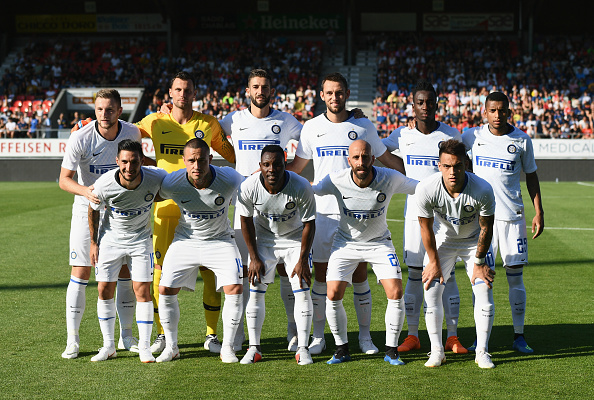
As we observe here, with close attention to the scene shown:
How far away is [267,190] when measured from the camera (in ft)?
18.4

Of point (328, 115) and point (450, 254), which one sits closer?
point (450, 254)

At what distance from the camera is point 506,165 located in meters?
6.05

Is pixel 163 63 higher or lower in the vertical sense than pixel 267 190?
higher

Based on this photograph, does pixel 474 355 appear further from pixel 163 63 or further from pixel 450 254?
pixel 163 63

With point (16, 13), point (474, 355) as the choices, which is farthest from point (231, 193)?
point (16, 13)

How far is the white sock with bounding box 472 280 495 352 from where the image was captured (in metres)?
5.50

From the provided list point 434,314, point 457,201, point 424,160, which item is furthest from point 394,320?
point 424,160

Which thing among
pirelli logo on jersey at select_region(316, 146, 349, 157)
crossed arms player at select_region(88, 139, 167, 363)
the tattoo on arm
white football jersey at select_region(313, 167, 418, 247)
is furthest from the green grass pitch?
pirelli logo on jersey at select_region(316, 146, 349, 157)

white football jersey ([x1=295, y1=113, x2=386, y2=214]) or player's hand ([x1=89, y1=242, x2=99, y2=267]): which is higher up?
white football jersey ([x1=295, y1=113, x2=386, y2=214])

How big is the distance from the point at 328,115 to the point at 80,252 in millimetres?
2542

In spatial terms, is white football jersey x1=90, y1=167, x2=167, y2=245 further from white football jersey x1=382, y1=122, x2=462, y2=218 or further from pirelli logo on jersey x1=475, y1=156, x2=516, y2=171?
pirelli logo on jersey x1=475, y1=156, x2=516, y2=171

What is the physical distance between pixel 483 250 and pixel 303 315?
157 cm

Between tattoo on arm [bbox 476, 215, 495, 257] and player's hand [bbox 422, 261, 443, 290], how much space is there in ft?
1.16

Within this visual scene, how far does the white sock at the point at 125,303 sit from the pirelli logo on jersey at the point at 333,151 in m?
2.09
